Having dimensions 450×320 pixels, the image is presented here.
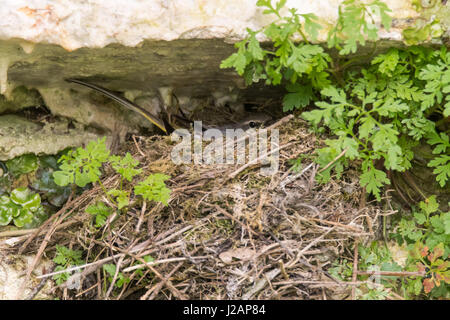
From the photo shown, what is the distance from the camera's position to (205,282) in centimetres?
201

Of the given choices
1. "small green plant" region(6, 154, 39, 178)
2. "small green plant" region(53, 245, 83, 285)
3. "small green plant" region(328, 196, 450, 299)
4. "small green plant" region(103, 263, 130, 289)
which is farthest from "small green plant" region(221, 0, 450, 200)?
"small green plant" region(6, 154, 39, 178)

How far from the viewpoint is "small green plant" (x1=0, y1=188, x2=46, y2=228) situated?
8.69ft

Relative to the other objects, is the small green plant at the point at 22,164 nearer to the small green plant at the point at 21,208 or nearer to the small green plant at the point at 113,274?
the small green plant at the point at 21,208

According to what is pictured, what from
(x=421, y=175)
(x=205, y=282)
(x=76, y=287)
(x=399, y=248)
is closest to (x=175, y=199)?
(x=205, y=282)

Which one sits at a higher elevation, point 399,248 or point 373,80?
point 373,80

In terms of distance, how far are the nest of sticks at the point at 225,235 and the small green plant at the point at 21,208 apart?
0.74 feet

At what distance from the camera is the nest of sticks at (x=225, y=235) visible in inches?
78.3

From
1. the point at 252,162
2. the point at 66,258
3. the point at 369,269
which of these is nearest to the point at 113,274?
the point at 66,258

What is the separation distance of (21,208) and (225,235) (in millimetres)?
1454

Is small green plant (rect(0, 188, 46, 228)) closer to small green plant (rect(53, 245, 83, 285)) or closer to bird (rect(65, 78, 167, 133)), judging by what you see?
small green plant (rect(53, 245, 83, 285))

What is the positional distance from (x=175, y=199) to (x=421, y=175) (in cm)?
165

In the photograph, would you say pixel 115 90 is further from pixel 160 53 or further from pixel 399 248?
pixel 399 248

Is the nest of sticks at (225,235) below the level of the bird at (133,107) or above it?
below

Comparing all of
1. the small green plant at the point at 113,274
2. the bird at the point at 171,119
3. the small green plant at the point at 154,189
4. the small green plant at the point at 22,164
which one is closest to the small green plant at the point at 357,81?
the bird at the point at 171,119
